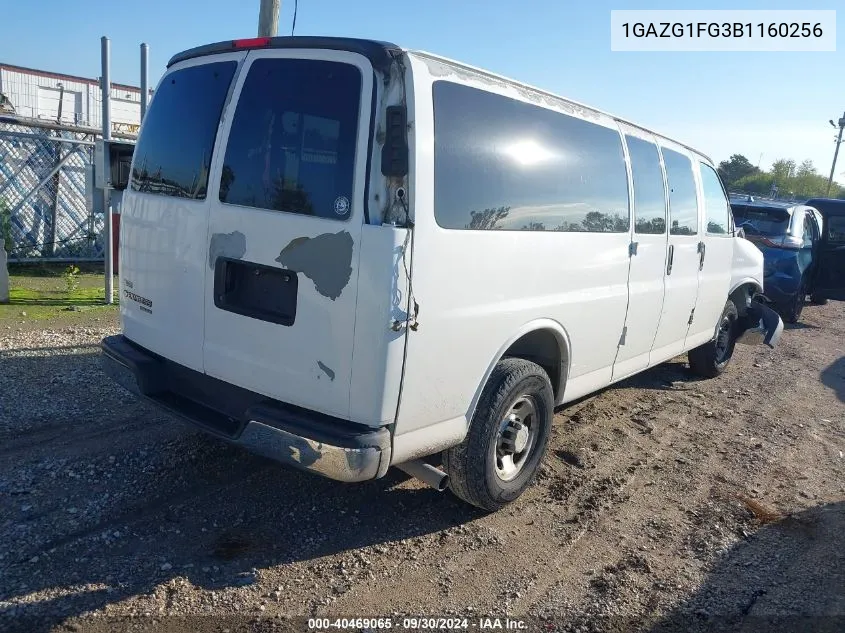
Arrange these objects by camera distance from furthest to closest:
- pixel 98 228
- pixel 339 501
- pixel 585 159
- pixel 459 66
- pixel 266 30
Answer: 1. pixel 98 228
2. pixel 266 30
3. pixel 585 159
4. pixel 339 501
5. pixel 459 66

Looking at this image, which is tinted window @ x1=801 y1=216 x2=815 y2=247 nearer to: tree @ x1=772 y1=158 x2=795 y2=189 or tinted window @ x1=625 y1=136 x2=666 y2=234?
tinted window @ x1=625 y1=136 x2=666 y2=234

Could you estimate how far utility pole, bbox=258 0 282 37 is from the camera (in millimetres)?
6637

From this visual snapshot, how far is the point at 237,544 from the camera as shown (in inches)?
135

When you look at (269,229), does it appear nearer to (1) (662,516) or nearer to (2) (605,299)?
(2) (605,299)

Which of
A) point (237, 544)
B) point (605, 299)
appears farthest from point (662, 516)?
point (237, 544)

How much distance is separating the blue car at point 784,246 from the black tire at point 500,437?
745cm

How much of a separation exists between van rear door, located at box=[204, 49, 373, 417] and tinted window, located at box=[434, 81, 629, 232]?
437mm

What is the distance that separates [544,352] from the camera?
13.8 feet

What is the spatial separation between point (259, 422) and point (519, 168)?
1878 millimetres

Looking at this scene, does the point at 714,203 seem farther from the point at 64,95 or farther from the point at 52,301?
the point at 64,95

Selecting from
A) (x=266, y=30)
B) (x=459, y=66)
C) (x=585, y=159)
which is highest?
(x=266, y=30)

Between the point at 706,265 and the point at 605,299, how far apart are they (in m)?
2.18

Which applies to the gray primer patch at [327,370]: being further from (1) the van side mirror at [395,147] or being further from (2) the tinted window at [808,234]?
(2) the tinted window at [808,234]

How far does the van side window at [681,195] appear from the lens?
18.1 ft
